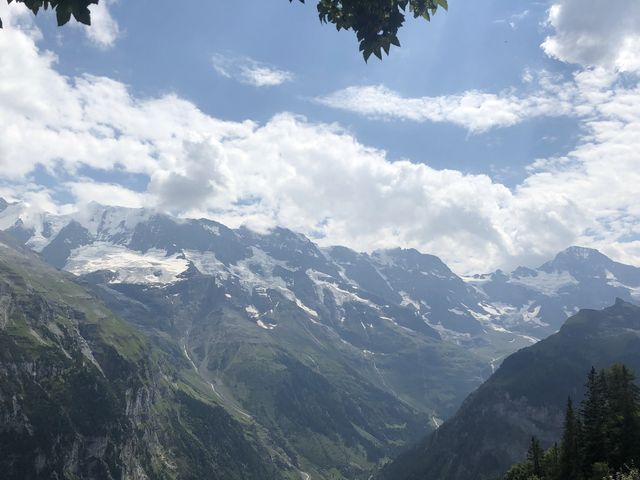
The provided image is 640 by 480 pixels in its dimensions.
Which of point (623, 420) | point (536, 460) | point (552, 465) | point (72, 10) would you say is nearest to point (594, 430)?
point (623, 420)

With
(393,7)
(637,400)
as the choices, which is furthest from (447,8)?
(637,400)

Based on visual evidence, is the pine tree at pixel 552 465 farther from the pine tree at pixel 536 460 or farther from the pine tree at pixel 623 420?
the pine tree at pixel 623 420

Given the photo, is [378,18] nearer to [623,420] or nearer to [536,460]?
[623,420]

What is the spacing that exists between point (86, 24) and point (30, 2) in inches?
81.8

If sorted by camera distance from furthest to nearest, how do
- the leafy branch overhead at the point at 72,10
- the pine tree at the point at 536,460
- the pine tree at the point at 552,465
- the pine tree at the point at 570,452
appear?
the pine tree at the point at 536,460 < the pine tree at the point at 552,465 < the pine tree at the point at 570,452 < the leafy branch overhead at the point at 72,10

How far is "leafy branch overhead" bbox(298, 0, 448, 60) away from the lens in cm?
1675

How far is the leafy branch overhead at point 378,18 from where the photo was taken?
55.0 ft

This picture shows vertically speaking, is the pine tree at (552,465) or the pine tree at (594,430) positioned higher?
the pine tree at (594,430)

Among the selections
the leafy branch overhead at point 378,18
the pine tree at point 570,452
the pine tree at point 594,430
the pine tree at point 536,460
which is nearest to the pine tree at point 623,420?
the pine tree at point 594,430

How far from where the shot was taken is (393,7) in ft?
56.6

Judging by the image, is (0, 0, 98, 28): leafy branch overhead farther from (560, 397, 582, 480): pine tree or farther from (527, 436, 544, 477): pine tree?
(527, 436, 544, 477): pine tree

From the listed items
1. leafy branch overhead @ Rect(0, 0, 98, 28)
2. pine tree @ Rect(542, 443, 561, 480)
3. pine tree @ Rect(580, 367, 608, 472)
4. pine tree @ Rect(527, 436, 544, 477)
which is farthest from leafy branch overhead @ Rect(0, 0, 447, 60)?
pine tree @ Rect(527, 436, 544, 477)

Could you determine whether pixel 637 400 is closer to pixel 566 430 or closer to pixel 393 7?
pixel 566 430

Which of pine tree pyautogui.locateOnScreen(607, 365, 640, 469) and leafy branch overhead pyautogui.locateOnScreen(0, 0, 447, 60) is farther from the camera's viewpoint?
pine tree pyautogui.locateOnScreen(607, 365, 640, 469)
